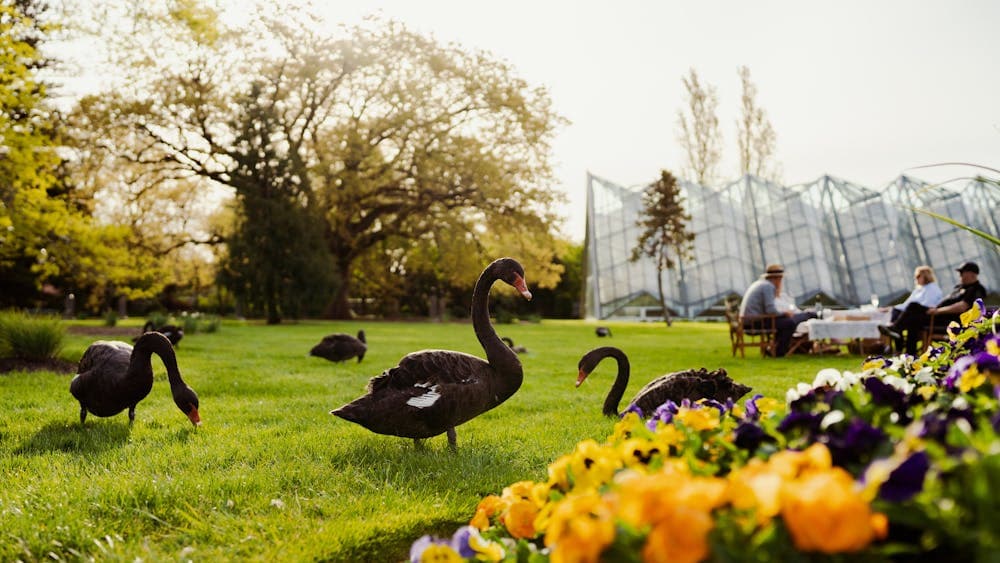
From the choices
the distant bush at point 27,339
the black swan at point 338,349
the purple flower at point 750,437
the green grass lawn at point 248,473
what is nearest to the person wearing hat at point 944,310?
the green grass lawn at point 248,473

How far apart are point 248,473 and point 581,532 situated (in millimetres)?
3056

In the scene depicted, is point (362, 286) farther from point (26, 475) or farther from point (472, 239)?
point (26, 475)

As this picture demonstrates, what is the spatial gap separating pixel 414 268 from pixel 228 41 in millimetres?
15624

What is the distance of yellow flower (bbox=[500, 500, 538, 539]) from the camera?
73.2 inches

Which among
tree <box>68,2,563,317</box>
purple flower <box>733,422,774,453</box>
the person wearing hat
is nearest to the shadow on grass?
purple flower <box>733,422,774,453</box>

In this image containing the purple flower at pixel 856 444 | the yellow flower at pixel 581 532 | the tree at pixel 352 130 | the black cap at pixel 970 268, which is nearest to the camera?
the yellow flower at pixel 581 532

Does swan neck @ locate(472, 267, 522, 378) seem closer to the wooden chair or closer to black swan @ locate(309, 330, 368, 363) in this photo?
black swan @ locate(309, 330, 368, 363)

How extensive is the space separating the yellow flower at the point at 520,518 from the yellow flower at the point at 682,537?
937 millimetres

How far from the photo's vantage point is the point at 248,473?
3586 millimetres

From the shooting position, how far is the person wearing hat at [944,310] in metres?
9.70

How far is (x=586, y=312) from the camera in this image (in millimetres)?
49281

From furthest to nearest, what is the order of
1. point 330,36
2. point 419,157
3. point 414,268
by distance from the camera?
point 414,268, point 419,157, point 330,36

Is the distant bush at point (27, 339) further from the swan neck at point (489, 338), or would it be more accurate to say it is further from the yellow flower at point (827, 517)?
the yellow flower at point (827, 517)

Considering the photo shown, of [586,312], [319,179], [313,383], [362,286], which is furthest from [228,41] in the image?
[586,312]
